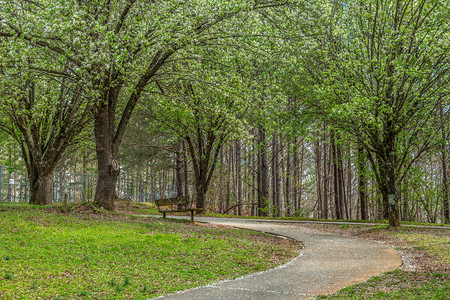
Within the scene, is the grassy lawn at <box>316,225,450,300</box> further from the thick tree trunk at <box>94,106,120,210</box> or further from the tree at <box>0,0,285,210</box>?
the thick tree trunk at <box>94,106,120,210</box>

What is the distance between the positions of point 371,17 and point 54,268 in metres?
12.6

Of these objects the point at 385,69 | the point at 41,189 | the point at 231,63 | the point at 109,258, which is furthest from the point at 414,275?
the point at 41,189

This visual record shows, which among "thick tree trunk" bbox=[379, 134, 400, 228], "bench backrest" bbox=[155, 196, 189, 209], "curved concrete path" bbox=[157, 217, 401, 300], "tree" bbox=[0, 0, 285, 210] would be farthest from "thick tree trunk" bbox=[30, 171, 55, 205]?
"thick tree trunk" bbox=[379, 134, 400, 228]

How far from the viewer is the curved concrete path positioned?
234 inches

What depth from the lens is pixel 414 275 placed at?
681cm

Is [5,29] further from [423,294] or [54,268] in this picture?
[423,294]

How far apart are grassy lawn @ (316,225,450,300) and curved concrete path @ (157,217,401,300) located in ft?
1.28

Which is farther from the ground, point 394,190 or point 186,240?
point 394,190

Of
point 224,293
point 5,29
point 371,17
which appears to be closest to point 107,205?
point 5,29

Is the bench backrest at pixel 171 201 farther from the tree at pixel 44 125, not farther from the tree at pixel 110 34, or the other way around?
the tree at pixel 44 125

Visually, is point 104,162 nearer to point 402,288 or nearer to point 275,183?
point 402,288

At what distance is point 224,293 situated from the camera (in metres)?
6.00

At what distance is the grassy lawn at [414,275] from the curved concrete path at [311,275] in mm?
389

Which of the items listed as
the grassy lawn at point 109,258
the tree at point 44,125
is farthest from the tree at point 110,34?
the grassy lawn at point 109,258
